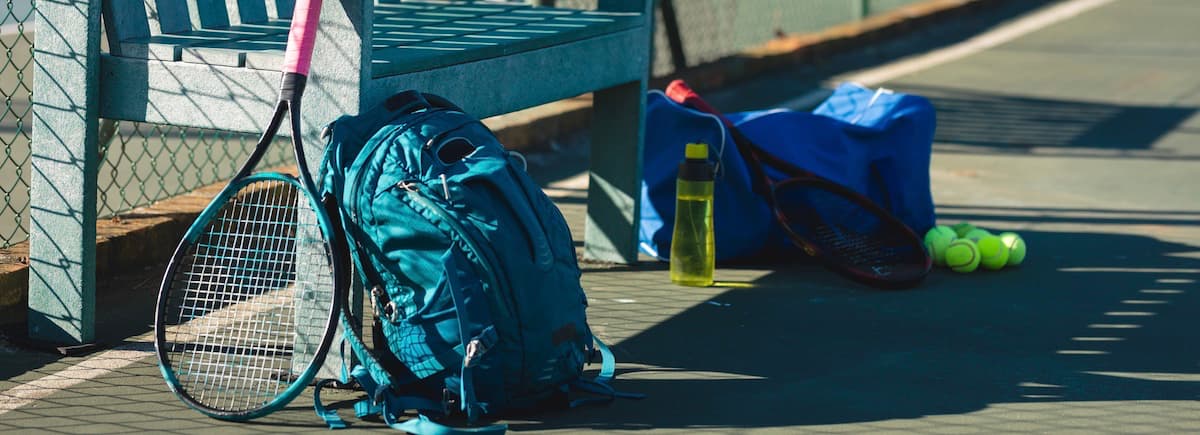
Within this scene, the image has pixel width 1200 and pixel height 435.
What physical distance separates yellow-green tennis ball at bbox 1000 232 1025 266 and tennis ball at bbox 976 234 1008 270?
1.0 inches

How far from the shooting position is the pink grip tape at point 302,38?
12.1ft

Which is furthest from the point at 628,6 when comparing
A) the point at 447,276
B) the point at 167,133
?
the point at 167,133

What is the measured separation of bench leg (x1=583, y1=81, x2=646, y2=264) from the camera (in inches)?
212

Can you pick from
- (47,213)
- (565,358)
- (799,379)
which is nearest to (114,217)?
(47,213)

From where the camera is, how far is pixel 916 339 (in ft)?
15.0

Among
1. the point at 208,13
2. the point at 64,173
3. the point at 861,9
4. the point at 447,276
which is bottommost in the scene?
the point at 447,276

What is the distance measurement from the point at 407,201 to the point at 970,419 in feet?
4.95

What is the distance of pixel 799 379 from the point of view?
4145 millimetres

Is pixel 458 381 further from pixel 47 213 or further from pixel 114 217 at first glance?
pixel 114 217

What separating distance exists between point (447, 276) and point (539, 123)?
3.93m

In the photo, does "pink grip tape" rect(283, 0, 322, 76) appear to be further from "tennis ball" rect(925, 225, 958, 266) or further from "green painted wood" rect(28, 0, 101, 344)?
"tennis ball" rect(925, 225, 958, 266)

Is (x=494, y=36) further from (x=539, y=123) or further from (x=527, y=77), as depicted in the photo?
(x=539, y=123)

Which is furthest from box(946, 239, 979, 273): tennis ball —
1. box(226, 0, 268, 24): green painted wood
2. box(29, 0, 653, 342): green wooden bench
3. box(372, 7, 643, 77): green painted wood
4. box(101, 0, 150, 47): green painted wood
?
box(101, 0, 150, 47): green painted wood

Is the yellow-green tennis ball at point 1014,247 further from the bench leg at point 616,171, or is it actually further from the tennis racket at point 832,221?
the bench leg at point 616,171
